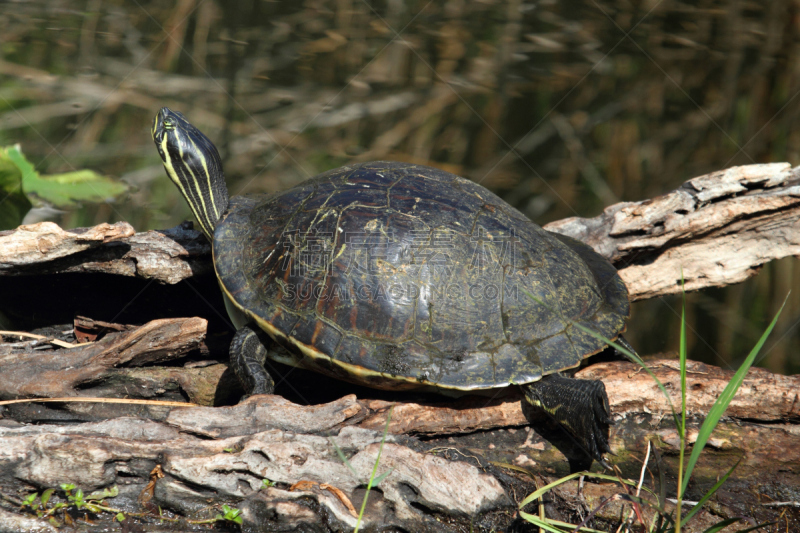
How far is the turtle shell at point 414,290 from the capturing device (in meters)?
2.30

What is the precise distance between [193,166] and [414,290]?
5.16 feet

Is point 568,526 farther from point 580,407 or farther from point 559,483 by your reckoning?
point 580,407

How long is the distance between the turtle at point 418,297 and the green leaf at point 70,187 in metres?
2.41

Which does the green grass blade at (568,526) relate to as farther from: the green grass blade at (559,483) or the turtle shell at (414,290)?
the turtle shell at (414,290)

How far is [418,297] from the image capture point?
2.37 metres

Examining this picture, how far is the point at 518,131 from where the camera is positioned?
20.0 feet

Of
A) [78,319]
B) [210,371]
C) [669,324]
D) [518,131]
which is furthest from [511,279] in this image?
[518,131]

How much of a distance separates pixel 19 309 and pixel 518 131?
502cm

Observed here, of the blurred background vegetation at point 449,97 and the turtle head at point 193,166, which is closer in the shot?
the turtle head at point 193,166

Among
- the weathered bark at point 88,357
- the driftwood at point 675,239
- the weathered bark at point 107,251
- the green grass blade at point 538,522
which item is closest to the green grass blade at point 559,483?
the green grass blade at point 538,522

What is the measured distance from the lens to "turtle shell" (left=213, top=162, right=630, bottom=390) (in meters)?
2.30

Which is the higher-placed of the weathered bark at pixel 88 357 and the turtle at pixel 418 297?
the turtle at pixel 418 297

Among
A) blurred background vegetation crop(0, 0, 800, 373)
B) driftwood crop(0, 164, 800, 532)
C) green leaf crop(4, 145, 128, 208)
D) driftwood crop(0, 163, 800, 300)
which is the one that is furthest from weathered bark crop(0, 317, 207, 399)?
blurred background vegetation crop(0, 0, 800, 373)

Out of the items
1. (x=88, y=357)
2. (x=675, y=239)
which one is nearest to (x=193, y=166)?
(x=88, y=357)
